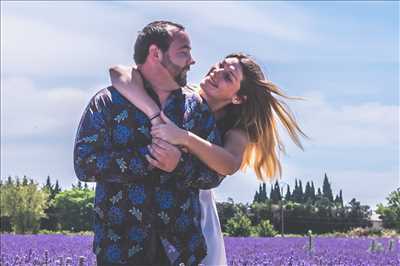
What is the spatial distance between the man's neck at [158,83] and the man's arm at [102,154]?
0.20 meters

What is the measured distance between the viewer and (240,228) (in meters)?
29.2

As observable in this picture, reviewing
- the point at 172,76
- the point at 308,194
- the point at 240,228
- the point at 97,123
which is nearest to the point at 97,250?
the point at 97,123

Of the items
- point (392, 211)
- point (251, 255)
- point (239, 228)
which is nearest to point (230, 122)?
point (251, 255)

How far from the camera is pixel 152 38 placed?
3.12 metres

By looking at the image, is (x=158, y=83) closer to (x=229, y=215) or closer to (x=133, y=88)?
(x=133, y=88)

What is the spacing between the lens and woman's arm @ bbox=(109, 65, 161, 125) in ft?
10.1

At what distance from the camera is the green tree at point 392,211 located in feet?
67.6

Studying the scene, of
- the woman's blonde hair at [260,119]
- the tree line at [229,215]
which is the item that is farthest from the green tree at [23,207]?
the woman's blonde hair at [260,119]

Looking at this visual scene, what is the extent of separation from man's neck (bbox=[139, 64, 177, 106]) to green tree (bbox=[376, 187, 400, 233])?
1333cm

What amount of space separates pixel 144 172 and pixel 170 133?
6.9 inches

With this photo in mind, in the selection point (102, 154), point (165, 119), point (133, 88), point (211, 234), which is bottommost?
point (211, 234)

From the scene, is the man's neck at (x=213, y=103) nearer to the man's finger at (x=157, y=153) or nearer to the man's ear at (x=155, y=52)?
the man's ear at (x=155, y=52)

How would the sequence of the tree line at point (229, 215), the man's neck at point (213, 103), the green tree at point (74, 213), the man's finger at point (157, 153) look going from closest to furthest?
the man's finger at point (157, 153)
the man's neck at point (213, 103)
the tree line at point (229, 215)
the green tree at point (74, 213)

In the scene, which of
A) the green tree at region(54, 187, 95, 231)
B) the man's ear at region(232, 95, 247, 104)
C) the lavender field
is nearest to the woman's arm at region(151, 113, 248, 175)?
the man's ear at region(232, 95, 247, 104)
